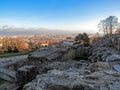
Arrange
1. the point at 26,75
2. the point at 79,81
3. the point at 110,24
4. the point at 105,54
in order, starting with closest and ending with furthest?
1. the point at 79,81
2. the point at 105,54
3. the point at 26,75
4. the point at 110,24

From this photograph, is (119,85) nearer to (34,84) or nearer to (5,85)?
(34,84)

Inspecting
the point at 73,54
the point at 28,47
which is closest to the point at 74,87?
the point at 73,54

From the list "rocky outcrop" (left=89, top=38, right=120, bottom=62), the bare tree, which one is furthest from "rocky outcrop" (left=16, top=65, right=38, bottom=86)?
the bare tree

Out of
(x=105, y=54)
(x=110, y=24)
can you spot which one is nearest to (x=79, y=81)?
(x=105, y=54)

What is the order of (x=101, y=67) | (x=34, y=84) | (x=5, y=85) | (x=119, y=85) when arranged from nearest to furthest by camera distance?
1. (x=119, y=85)
2. (x=34, y=84)
3. (x=101, y=67)
4. (x=5, y=85)

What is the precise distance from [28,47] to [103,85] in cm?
3564

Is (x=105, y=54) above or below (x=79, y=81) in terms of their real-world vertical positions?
below

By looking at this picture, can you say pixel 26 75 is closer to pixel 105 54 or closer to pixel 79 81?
pixel 105 54

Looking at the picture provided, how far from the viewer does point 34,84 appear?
602 centimetres

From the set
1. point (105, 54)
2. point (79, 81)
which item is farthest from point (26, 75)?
point (79, 81)

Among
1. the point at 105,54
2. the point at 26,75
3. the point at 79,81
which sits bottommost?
the point at 26,75

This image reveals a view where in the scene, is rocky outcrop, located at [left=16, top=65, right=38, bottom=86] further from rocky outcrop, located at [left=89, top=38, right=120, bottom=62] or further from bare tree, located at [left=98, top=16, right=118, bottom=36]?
bare tree, located at [left=98, top=16, right=118, bottom=36]

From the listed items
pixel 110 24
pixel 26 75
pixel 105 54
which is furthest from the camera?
pixel 110 24

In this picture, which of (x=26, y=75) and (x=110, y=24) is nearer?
(x=26, y=75)
